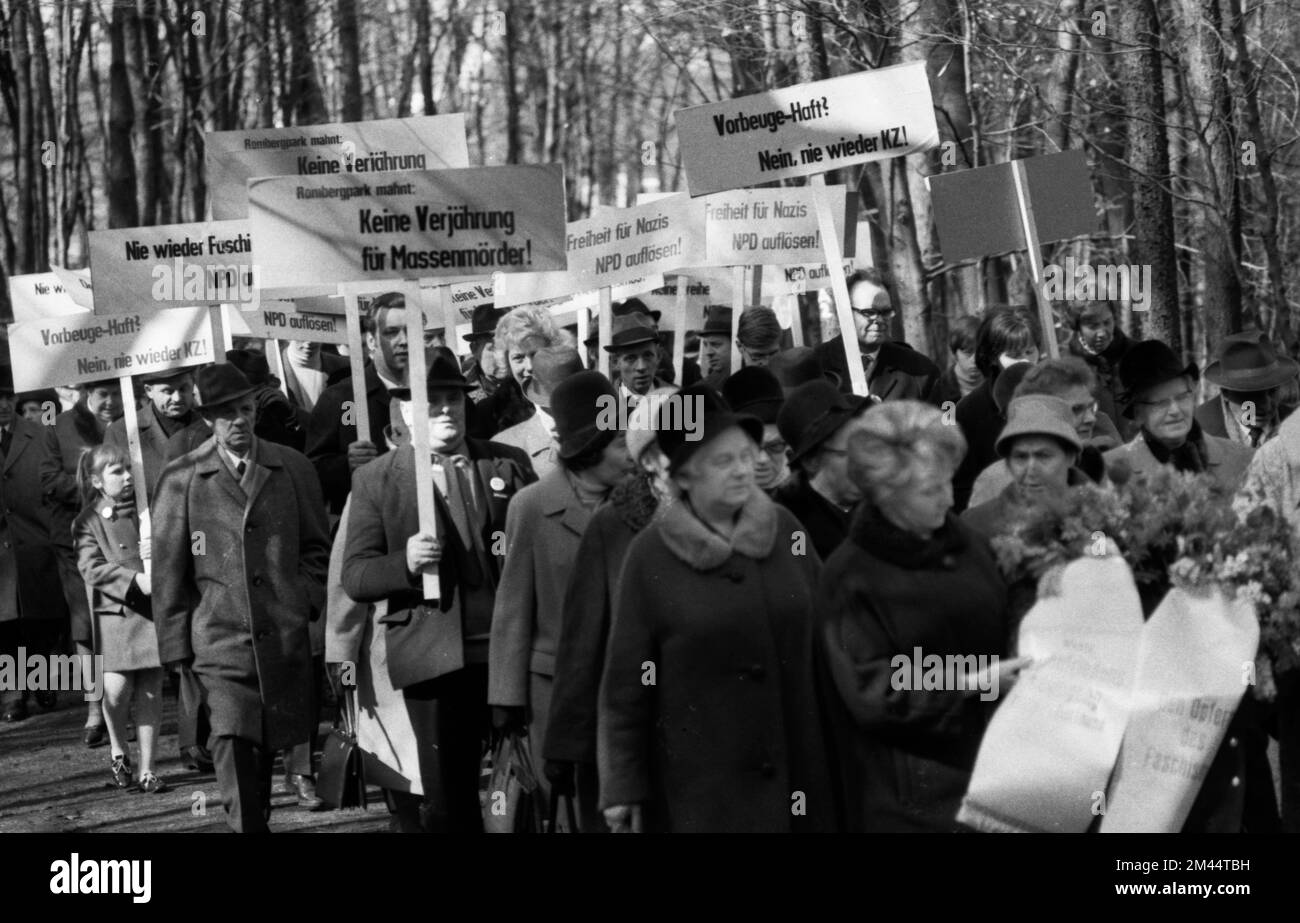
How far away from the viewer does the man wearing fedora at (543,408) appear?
900 cm

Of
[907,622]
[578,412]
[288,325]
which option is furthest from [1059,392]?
[288,325]

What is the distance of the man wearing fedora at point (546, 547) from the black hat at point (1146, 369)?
203 cm

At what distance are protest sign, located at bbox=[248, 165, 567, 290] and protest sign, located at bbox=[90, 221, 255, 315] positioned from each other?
3.02 m

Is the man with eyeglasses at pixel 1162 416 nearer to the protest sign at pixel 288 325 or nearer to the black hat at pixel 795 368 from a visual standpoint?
the black hat at pixel 795 368


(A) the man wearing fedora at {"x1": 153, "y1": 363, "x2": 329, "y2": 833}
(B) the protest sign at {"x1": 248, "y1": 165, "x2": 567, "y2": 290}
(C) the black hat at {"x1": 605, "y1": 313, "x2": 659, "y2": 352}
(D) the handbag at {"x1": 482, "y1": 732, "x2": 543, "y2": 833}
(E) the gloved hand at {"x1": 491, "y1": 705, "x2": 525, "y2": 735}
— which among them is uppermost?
(B) the protest sign at {"x1": 248, "y1": 165, "x2": 567, "y2": 290}

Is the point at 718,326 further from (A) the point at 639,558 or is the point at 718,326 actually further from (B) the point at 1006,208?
(A) the point at 639,558

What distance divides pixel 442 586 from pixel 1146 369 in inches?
107

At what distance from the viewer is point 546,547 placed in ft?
24.2

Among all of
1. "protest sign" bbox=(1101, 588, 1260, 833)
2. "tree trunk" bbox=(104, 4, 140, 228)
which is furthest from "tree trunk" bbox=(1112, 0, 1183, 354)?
"tree trunk" bbox=(104, 4, 140, 228)

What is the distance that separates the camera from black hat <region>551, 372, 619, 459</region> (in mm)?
7391

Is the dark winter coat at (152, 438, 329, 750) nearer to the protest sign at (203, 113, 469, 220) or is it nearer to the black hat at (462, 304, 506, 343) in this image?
the protest sign at (203, 113, 469, 220)

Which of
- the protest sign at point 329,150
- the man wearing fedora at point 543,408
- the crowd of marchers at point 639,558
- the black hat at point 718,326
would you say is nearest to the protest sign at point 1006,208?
the crowd of marchers at point 639,558

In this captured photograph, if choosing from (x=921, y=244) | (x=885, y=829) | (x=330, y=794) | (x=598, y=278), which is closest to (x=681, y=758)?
(x=885, y=829)

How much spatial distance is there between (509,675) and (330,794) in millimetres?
1573
